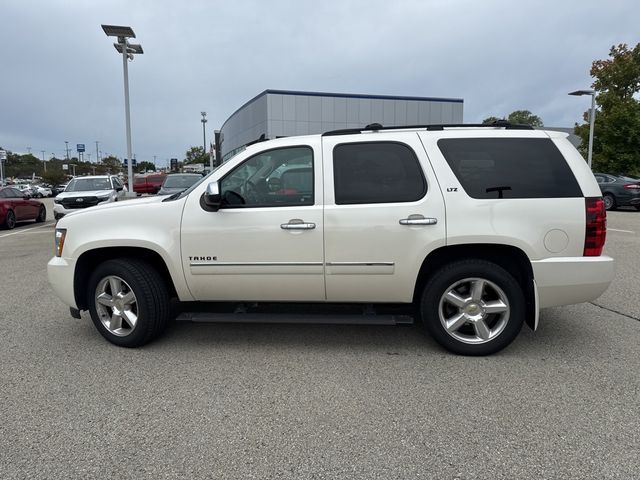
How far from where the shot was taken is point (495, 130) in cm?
388

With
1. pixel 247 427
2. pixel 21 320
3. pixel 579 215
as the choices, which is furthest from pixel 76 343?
pixel 579 215

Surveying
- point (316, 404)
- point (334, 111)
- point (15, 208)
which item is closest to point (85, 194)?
point (15, 208)

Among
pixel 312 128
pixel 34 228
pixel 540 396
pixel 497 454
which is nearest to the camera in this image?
pixel 497 454

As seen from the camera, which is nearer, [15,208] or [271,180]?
[271,180]

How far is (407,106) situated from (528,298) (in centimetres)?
3381

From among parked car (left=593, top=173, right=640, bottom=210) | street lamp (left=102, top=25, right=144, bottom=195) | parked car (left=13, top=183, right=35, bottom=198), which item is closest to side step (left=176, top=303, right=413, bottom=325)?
parked car (left=13, top=183, right=35, bottom=198)

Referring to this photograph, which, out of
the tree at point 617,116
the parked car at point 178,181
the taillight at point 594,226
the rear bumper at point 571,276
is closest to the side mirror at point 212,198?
the rear bumper at point 571,276

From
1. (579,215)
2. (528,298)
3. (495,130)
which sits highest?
(495,130)

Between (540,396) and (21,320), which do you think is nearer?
(540,396)

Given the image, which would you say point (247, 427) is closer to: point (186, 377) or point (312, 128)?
point (186, 377)

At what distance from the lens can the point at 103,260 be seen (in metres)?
4.27

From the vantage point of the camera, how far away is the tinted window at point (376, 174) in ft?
12.4

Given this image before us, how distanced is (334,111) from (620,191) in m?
21.9

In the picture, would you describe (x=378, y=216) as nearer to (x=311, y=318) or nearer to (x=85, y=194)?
(x=311, y=318)
